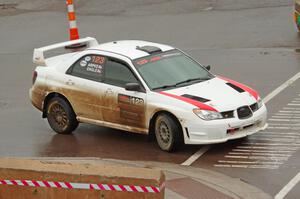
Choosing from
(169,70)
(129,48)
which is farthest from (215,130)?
(129,48)

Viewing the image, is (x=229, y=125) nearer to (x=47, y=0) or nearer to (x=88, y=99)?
(x=88, y=99)

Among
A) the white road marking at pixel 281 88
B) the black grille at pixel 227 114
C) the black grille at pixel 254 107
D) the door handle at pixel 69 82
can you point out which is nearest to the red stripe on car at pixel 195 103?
the black grille at pixel 227 114

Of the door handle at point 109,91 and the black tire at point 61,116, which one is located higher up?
the door handle at point 109,91

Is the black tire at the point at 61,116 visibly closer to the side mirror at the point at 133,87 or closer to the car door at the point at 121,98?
the car door at the point at 121,98

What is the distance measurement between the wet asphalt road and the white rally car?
1.30 ft

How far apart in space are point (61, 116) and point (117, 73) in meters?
1.51

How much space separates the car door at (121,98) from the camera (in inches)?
547

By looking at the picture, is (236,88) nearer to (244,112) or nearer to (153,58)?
(244,112)

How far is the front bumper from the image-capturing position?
13.1 m

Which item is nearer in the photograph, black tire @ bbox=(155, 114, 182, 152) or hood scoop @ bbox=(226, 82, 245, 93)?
black tire @ bbox=(155, 114, 182, 152)

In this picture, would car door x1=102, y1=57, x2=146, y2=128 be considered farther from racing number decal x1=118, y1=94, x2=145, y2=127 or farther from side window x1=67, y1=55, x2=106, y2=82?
side window x1=67, y1=55, x2=106, y2=82

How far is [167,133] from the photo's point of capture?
13.6 metres

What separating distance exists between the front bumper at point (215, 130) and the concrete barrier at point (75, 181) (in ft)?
10.9

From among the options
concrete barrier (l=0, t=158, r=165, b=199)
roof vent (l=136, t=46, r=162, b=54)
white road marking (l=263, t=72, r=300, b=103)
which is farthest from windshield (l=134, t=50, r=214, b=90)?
concrete barrier (l=0, t=158, r=165, b=199)
